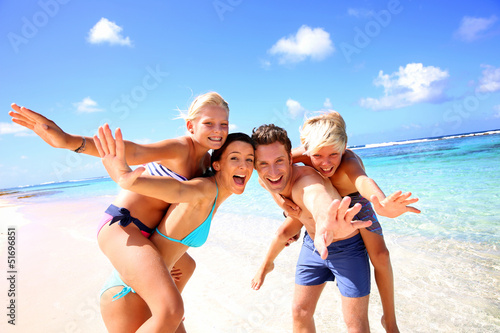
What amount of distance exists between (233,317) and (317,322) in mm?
1128

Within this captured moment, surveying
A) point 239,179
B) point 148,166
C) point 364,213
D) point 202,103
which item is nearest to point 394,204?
point 364,213

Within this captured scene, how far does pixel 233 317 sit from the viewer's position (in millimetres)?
4129

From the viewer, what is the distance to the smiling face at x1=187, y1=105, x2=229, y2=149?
10.4 feet

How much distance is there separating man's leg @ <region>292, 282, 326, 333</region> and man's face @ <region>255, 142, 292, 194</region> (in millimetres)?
1108

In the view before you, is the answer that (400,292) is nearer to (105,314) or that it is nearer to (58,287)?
(105,314)

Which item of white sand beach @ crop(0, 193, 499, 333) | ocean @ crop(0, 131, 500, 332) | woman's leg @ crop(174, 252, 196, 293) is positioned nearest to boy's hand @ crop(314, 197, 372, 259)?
woman's leg @ crop(174, 252, 196, 293)

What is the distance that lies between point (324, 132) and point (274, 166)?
61 cm

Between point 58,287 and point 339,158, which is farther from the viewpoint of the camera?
point 58,287

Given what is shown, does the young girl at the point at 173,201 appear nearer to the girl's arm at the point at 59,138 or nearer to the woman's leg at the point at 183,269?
the girl's arm at the point at 59,138

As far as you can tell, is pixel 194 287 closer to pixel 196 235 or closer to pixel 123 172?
pixel 196 235

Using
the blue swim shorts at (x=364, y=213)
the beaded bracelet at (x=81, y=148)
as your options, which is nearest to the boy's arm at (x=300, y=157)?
the blue swim shorts at (x=364, y=213)

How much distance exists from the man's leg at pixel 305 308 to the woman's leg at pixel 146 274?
1.35m

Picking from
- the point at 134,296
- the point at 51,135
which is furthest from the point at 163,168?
the point at 134,296

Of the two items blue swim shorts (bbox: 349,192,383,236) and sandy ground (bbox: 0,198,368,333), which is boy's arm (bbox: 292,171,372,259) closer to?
blue swim shorts (bbox: 349,192,383,236)
